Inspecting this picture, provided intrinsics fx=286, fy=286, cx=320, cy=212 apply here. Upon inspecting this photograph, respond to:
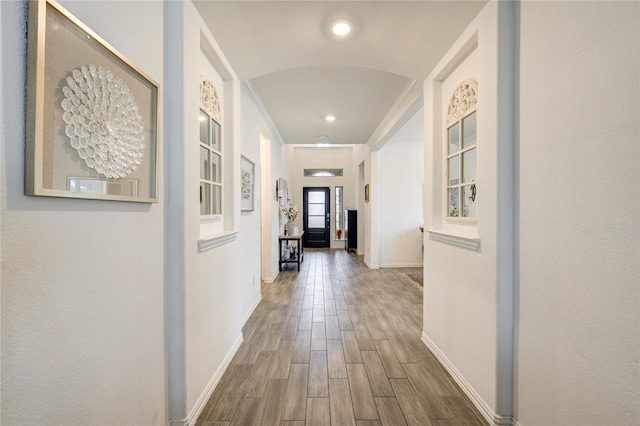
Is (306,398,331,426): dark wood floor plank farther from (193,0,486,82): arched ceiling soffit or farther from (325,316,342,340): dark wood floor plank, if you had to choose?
(193,0,486,82): arched ceiling soffit

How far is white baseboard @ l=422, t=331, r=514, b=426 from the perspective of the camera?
151cm

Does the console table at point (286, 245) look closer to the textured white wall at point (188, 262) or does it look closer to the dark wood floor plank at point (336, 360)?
the dark wood floor plank at point (336, 360)

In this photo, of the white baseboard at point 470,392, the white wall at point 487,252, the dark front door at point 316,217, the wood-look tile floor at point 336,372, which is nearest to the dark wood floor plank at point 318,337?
the wood-look tile floor at point 336,372

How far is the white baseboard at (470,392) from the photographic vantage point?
1514mm

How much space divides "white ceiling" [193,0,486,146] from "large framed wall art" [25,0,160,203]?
89cm

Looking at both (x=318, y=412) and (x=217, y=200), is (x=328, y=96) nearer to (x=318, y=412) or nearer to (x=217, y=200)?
(x=217, y=200)

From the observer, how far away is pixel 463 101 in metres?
1.99

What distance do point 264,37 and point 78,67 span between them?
134 cm

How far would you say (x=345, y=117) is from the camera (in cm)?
409

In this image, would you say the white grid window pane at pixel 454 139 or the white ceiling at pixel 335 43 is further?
the white grid window pane at pixel 454 139

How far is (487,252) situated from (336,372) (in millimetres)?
1324

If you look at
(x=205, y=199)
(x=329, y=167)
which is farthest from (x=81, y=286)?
(x=329, y=167)

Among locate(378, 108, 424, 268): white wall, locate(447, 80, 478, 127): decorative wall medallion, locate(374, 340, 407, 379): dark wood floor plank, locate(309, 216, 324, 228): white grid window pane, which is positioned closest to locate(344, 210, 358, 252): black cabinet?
locate(309, 216, 324, 228): white grid window pane

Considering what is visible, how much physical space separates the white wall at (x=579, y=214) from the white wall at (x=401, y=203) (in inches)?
181
